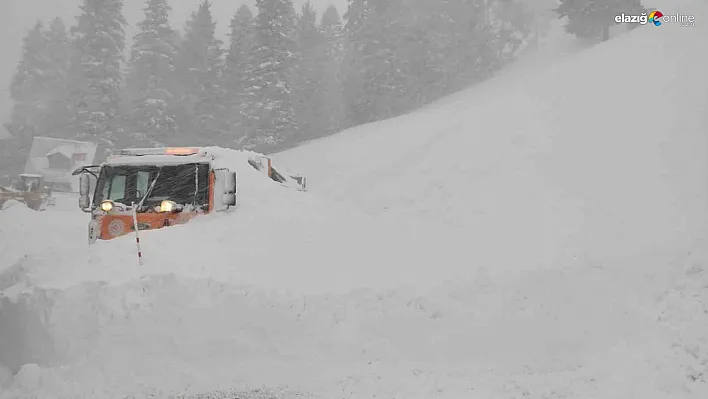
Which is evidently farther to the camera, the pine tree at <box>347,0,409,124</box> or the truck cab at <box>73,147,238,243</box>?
the pine tree at <box>347,0,409,124</box>

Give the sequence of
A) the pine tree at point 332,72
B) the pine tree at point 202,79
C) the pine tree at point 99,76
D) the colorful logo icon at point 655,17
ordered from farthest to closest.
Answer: the pine tree at point 332,72 → the pine tree at point 202,79 → the pine tree at point 99,76 → the colorful logo icon at point 655,17

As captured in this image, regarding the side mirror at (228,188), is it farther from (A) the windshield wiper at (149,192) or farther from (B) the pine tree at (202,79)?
(B) the pine tree at (202,79)

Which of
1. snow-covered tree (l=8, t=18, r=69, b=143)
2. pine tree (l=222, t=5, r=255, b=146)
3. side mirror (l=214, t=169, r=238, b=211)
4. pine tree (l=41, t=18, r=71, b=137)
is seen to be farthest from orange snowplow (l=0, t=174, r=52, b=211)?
snow-covered tree (l=8, t=18, r=69, b=143)

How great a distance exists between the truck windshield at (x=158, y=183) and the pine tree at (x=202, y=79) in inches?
1108

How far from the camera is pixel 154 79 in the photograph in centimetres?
3538

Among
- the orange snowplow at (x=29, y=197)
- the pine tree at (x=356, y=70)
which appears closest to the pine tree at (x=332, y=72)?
the pine tree at (x=356, y=70)

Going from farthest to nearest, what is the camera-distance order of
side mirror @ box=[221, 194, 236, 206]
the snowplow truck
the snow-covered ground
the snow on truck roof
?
the snow on truck roof → the snowplow truck → side mirror @ box=[221, 194, 236, 206] → the snow-covered ground

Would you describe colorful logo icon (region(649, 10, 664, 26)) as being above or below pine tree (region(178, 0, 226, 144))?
above

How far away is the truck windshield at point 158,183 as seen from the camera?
9961 mm

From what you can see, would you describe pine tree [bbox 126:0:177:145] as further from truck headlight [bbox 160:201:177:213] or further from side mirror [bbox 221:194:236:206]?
side mirror [bbox 221:194:236:206]

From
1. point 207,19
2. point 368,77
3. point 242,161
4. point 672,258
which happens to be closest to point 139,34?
point 207,19

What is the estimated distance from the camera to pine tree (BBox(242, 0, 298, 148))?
32.8 meters

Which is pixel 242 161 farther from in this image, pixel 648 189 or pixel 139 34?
pixel 139 34

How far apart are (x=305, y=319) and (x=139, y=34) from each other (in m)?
35.3
